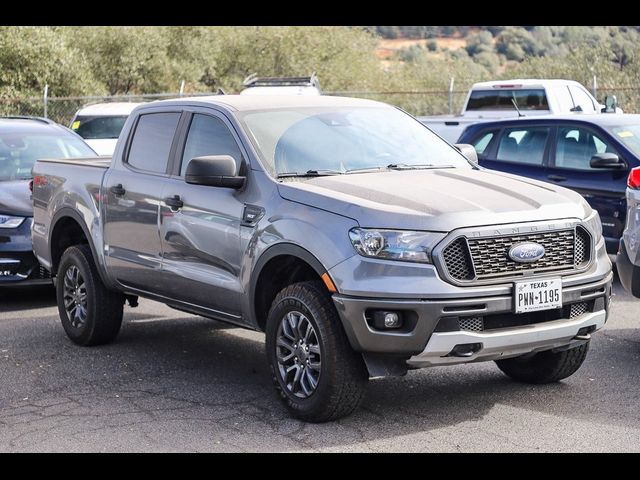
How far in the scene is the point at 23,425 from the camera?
6.19 m

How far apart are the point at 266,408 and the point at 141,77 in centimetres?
2801

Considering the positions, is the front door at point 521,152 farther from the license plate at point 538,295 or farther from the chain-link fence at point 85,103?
the chain-link fence at point 85,103

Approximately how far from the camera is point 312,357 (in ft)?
19.9

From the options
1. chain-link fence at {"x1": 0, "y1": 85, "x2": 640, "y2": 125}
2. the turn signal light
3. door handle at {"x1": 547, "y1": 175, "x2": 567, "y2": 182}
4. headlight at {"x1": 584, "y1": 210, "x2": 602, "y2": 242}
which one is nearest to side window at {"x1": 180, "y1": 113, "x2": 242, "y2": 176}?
headlight at {"x1": 584, "y1": 210, "x2": 602, "y2": 242}

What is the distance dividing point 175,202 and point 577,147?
5.60 m

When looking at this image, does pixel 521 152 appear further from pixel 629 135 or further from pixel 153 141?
pixel 153 141

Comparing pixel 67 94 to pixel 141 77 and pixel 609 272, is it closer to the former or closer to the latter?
pixel 141 77

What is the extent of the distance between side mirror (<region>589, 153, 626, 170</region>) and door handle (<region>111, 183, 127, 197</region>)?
16.2 feet

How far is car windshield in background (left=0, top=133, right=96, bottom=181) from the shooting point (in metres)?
10.8

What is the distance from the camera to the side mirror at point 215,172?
21.4 feet

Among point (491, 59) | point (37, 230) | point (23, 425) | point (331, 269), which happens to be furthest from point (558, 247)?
point (491, 59)

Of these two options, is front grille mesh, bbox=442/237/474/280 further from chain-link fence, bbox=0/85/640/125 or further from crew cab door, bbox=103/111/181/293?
chain-link fence, bbox=0/85/640/125

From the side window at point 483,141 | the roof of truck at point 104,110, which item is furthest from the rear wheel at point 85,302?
the roof of truck at point 104,110

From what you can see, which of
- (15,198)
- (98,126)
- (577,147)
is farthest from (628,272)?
(98,126)
